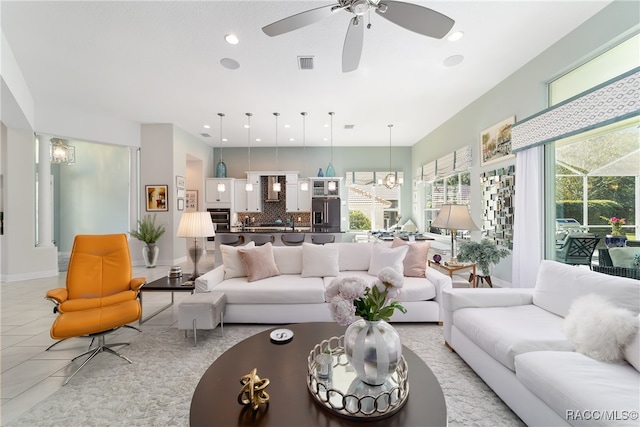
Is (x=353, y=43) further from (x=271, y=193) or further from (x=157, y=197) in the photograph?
(x=271, y=193)

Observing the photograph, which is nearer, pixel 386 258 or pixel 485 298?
pixel 485 298

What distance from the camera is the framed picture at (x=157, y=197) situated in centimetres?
620

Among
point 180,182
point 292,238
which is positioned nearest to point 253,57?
point 292,238

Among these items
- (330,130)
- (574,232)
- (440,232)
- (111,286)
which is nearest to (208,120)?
(330,130)

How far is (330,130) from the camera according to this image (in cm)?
669

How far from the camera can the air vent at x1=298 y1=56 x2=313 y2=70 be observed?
3.47 m

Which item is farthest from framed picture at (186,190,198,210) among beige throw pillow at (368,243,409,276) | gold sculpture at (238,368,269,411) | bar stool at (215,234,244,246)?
gold sculpture at (238,368,269,411)

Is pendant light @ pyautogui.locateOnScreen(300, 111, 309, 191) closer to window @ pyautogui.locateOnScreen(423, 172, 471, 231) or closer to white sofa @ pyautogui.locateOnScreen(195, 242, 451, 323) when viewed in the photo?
window @ pyautogui.locateOnScreen(423, 172, 471, 231)

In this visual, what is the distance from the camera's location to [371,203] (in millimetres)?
8477

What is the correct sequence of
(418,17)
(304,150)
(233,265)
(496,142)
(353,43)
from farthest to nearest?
(304,150), (496,142), (233,265), (353,43), (418,17)

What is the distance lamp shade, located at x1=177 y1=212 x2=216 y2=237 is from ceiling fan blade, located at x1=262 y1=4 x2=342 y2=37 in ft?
6.86

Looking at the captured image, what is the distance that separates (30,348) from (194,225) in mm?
1800

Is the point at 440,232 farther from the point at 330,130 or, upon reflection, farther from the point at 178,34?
the point at 178,34

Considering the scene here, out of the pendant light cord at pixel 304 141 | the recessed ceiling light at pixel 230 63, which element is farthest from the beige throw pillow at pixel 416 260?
the pendant light cord at pixel 304 141
